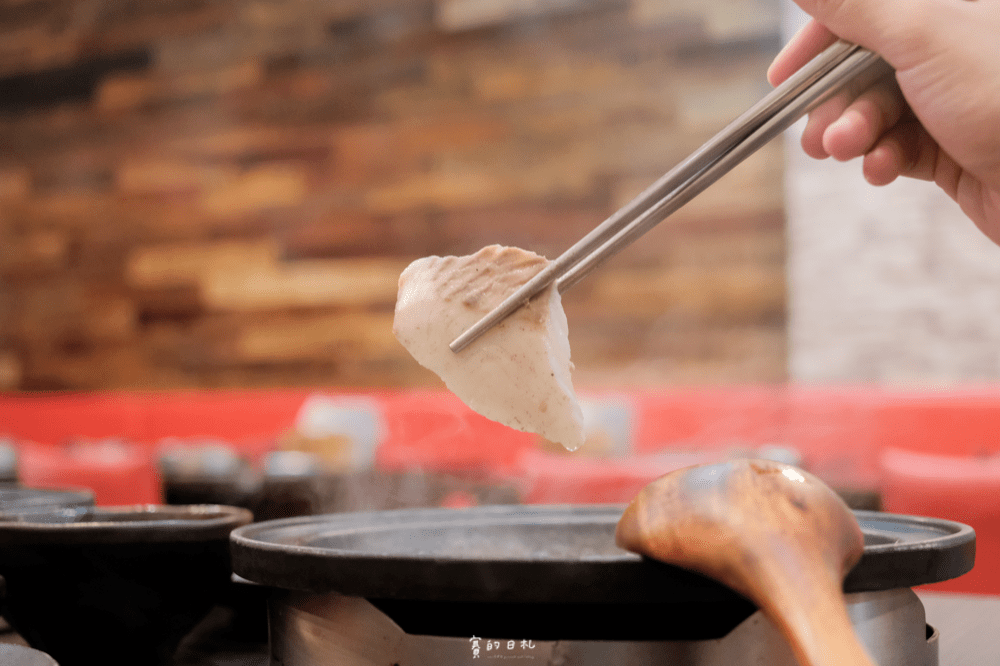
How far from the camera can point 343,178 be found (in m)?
4.65

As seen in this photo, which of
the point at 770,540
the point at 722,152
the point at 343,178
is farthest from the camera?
the point at 343,178

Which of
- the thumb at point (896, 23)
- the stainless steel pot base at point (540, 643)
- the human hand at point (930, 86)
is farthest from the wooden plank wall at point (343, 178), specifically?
the stainless steel pot base at point (540, 643)

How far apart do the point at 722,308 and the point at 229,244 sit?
9.00 ft

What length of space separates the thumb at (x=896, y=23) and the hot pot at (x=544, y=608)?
1.35 feet

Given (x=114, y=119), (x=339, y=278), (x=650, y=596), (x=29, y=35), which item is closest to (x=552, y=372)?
(x=650, y=596)

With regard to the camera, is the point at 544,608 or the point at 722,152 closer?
the point at 544,608

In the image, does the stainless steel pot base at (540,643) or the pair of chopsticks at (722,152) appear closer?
the stainless steel pot base at (540,643)

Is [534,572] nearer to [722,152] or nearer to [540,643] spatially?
[540,643]

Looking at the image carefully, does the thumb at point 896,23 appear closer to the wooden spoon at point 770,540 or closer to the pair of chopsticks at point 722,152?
the pair of chopsticks at point 722,152

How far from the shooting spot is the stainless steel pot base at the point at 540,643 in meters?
0.58

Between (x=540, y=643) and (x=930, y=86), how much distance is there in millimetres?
606

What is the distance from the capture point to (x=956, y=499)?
2.35 meters

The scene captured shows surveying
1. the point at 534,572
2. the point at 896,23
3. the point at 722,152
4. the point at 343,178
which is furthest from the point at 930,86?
the point at 343,178

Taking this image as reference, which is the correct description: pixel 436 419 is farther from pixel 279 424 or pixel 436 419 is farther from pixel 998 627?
pixel 998 627
